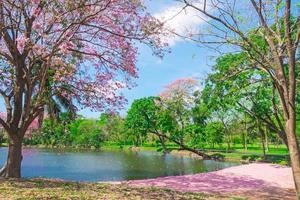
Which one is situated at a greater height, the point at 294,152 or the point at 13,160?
the point at 294,152

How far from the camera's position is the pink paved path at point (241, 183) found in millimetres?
12984

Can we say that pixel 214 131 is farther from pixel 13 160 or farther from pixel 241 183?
pixel 13 160

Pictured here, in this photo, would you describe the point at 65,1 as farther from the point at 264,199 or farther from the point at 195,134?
the point at 195,134

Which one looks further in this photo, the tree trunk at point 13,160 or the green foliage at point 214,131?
the green foliage at point 214,131

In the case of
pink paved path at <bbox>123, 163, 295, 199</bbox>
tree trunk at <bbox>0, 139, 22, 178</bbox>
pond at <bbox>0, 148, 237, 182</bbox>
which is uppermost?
tree trunk at <bbox>0, 139, 22, 178</bbox>

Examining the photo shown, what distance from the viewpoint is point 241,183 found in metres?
15.4

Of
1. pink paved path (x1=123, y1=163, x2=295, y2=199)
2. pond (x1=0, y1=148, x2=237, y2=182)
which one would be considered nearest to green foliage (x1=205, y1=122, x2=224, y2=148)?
pond (x1=0, y1=148, x2=237, y2=182)

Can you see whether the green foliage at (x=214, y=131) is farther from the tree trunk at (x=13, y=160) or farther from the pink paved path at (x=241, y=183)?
the tree trunk at (x=13, y=160)

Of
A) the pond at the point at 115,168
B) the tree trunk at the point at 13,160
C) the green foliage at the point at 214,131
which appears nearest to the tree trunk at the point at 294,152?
the tree trunk at the point at 13,160

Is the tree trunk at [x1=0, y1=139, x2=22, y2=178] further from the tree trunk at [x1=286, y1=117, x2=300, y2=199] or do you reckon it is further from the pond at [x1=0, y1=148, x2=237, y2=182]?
the pond at [x1=0, y1=148, x2=237, y2=182]

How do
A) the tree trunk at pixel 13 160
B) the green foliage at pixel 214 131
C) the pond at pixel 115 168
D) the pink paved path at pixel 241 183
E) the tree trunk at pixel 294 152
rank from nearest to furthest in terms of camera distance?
the tree trunk at pixel 294 152
the pink paved path at pixel 241 183
the tree trunk at pixel 13 160
the pond at pixel 115 168
the green foliage at pixel 214 131

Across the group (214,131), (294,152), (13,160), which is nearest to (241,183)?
(294,152)

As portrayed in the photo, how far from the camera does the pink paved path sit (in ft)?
42.6

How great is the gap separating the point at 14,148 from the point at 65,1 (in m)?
5.81
